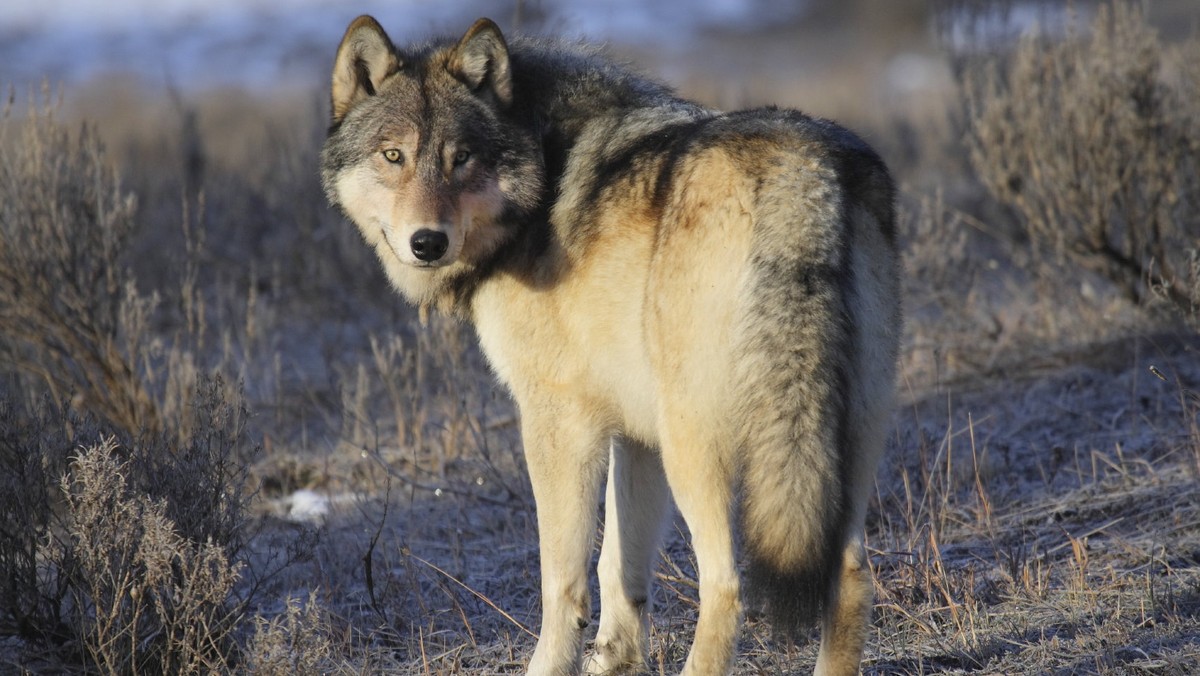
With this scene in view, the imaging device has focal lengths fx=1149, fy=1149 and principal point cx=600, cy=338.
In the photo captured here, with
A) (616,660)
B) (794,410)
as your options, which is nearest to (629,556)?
(616,660)

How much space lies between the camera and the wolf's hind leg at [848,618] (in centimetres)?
309

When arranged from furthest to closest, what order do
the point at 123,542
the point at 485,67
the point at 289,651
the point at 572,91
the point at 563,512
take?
the point at 572,91, the point at 485,67, the point at 563,512, the point at 289,651, the point at 123,542

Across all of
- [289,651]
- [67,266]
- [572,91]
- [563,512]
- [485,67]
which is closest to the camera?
[289,651]

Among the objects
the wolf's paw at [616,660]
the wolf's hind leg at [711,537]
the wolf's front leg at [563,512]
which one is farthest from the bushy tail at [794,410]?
the wolf's paw at [616,660]

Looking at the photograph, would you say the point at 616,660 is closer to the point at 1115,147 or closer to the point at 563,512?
the point at 563,512

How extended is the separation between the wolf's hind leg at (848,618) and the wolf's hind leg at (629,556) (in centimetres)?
90

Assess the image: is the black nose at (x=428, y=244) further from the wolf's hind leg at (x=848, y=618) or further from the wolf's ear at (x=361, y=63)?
the wolf's hind leg at (x=848, y=618)

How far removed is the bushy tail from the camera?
2863mm

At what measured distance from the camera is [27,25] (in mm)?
35562

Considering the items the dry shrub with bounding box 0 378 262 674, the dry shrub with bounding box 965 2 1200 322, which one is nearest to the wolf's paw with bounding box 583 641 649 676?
the dry shrub with bounding box 0 378 262 674

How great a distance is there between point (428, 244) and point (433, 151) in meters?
0.33

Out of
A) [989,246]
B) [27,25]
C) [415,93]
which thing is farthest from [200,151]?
[27,25]

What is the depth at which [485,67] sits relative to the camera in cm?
378

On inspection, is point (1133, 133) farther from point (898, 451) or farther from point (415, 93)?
point (415, 93)
